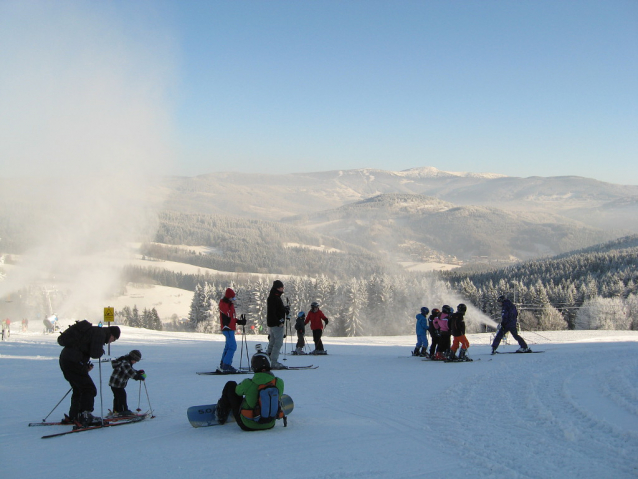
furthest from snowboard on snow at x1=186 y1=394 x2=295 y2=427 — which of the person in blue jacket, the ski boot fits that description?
the person in blue jacket

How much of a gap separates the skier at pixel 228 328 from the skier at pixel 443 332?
22.2ft

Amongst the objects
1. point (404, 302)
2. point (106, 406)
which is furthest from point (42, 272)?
point (106, 406)

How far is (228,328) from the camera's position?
44.5 ft

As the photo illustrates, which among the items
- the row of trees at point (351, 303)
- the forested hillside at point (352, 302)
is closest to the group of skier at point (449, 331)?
the forested hillside at point (352, 302)

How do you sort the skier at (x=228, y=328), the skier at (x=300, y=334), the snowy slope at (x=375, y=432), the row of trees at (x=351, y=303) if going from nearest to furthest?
the snowy slope at (x=375, y=432)
the skier at (x=228, y=328)
the skier at (x=300, y=334)
the row of trees at (x=351, y=303)

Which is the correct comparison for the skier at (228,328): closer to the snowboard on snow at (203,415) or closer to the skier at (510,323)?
the snowboard on snow at (203,415)

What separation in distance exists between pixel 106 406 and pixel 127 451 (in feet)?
11.9

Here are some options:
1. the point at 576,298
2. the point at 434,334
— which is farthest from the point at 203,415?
the point at 576,298

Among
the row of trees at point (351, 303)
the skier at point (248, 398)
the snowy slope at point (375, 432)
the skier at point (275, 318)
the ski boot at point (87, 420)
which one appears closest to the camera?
the snowy slope at point (375, 432)

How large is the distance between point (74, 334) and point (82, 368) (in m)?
0.53

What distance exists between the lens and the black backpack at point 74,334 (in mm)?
7762

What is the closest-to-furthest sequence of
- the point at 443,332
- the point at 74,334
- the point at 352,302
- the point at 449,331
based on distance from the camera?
1. the point at 74,334
2. the point at 449,331
3. the point at 443,332
4. the point at 352,302

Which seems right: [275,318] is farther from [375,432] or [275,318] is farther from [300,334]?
[375,432]

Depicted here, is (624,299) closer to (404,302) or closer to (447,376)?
(404,302)
